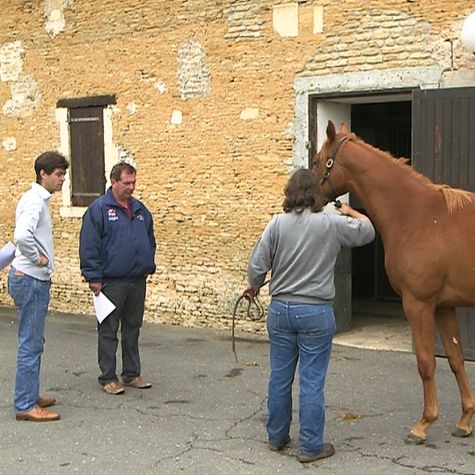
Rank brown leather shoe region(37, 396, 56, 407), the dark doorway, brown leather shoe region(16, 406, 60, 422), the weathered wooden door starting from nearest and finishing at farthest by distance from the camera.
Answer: brown leather shoe region(16, 406, 60, 422)
brown leather shoe region(37, 396, 56, 407)
the weathered wooden door
the dark doorway

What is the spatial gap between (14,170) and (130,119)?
2316 mm

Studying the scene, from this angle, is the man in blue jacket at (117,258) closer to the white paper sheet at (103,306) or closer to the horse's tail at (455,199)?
the white paper sheet at (103,306)

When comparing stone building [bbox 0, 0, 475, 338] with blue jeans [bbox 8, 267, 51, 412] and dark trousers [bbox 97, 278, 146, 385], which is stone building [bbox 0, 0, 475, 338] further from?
blue jeans [bbox 8, 267, 51, 412]

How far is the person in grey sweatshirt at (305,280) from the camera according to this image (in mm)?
4934

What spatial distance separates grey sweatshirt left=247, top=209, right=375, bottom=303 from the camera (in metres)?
4.93

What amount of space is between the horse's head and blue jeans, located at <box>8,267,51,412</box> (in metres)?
2.15

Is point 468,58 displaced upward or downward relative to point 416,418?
upward

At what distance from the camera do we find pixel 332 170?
18.9 ft

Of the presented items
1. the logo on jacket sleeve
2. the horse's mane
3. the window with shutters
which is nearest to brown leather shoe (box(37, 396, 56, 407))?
the logo on jacket sleeve

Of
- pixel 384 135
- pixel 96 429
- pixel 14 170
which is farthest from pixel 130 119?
pixel 96 429

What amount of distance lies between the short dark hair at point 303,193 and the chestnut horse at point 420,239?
80 cm

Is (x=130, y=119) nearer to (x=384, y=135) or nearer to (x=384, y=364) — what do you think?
(x=384, y=135)

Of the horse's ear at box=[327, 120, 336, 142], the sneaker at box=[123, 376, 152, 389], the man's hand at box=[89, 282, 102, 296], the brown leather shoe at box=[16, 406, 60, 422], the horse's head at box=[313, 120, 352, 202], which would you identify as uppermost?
the horse's ear at box=[327, 120, 336, 142]

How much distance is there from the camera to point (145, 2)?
10.1 meters
